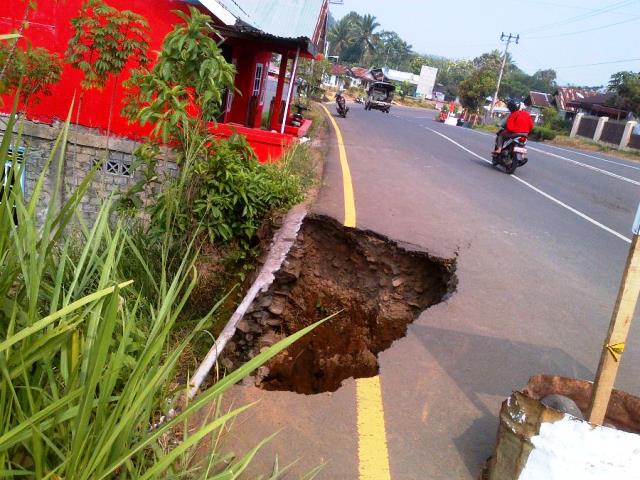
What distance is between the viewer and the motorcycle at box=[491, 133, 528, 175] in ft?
45.0

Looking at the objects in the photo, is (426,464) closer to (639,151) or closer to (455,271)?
(455,271)

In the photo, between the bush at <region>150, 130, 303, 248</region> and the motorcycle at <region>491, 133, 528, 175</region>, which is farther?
the motorcycle at <region>491, 133, 528, 175</region>

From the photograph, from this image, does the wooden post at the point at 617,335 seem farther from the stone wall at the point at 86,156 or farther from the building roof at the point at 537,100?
the building roof at the point at 537,100

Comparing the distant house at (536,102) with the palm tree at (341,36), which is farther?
the palm tree at (341,36)

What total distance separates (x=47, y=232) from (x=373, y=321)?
3668 millimetres

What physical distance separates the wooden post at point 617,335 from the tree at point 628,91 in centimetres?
4630

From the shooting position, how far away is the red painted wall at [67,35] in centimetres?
1137

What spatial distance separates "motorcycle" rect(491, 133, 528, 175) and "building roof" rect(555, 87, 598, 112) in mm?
46218

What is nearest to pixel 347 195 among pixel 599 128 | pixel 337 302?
pixel 337 302

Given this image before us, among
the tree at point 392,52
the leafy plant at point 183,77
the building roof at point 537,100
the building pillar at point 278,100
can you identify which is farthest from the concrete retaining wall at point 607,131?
the tree at point 392,52

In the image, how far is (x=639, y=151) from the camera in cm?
3206

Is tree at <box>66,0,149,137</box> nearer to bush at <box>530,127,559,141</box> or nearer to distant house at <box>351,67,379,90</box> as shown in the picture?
bush at <box>530,127,559,141</box>

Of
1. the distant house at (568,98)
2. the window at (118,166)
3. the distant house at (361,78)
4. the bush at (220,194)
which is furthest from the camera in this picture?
the distant house at (361,78)

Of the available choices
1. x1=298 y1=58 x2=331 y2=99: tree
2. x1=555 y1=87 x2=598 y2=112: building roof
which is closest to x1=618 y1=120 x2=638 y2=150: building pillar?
x1=298 y1=58 x2=331 y2=99: tree
